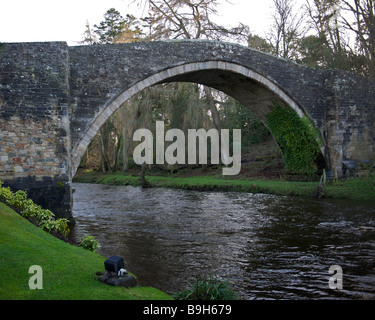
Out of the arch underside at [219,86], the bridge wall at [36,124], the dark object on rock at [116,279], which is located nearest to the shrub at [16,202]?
the bridge wall at [36,124]

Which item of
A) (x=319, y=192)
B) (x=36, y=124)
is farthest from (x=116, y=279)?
(x=319, y=192)

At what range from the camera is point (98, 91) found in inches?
413

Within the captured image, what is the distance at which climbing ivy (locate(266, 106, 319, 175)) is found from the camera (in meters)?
13.9

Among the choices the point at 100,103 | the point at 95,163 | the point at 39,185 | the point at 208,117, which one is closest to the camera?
the point at 39,185

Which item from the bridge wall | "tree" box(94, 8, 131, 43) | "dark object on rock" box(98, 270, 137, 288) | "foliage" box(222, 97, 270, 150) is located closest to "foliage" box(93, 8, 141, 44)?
"tree" box(94, 8, 131, 43)

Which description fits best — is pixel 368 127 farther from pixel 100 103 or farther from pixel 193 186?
pixel 100 103

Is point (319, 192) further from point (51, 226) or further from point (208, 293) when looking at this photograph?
point (208, 293)

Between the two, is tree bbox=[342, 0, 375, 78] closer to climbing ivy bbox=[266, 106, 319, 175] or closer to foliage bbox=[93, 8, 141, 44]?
climbing ivy bbox=[266, 106, 319, 175]

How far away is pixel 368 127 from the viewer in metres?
14.7

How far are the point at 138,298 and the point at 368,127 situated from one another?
13.8 m

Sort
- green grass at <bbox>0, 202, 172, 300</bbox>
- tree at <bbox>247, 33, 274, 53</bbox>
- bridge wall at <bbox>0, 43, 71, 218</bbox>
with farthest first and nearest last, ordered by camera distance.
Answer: tree at <bbox>247, 33, 274, 53</bbox>
bridge wall at <bbox>0, 43, 71, 218</bbox>
green grass at <bbox>0, 202, 172, 300</bbox>

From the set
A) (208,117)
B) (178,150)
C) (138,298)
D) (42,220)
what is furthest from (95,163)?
(138,298)

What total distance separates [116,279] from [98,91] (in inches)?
304

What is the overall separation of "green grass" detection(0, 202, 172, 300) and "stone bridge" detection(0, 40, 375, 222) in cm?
402
